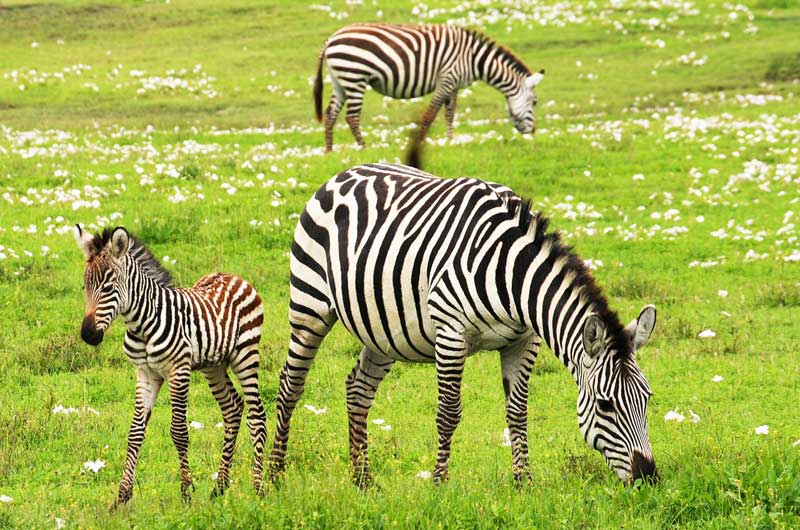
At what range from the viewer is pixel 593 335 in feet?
24.1

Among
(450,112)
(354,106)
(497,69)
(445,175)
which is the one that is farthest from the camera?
(497,69)

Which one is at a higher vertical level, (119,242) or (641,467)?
(119,242)

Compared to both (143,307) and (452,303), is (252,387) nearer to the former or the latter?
(143,307)

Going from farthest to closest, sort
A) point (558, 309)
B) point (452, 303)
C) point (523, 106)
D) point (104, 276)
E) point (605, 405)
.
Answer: point (523, 106), point (104, 276), point (452, 303), point (558, 309), point (605, 405)

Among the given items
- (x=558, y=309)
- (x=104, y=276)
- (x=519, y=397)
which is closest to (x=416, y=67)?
(x=104, y=276)

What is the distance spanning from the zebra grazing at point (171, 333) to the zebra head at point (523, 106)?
15.5 meters

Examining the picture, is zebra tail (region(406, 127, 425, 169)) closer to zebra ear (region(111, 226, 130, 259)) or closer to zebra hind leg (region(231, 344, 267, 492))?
zebra hind leg (region(231, 344, 267, 492))

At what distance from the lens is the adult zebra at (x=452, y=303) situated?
7.37 metres

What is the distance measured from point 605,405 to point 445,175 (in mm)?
12631

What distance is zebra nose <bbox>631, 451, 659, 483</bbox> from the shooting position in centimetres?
721

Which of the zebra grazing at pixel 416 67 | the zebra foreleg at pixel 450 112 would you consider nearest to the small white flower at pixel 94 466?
the zebra grazing at pixel 416 67

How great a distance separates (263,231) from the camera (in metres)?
16.7

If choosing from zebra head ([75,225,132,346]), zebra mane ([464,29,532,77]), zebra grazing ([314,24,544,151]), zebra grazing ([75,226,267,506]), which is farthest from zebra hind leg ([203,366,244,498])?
zebra mane ([464,29,532,77])

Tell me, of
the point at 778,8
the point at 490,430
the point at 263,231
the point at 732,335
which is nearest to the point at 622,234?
the point at 732,335
